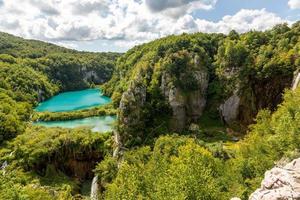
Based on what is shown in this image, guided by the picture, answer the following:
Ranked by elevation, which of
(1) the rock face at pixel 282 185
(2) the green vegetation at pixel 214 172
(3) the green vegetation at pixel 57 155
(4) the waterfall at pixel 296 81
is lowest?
(3) the green vegetation at pixel 57 155

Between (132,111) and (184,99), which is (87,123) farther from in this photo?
(184,99)

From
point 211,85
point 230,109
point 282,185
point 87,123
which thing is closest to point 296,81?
point 230,109

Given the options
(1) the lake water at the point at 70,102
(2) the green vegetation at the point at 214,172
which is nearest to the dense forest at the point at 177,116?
(2) the green vegetation at the point at 214,172

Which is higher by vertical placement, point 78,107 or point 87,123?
point 78,107

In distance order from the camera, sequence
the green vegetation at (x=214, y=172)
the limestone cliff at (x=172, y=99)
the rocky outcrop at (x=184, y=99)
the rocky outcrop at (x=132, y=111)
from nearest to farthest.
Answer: the green vegetation at (x=214, y=172), the rocky outcrop at (x=132, y=111), the limestone cliff at (x=172, y=99), the rocky outcrop at (x=184, y=99)

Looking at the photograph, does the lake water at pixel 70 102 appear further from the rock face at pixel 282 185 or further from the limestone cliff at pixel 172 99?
the rock face at pixel 282 185

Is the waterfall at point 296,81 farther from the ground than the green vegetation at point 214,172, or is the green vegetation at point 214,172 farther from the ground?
the waterfall at point 296,81

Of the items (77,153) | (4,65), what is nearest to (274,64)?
(77,153)

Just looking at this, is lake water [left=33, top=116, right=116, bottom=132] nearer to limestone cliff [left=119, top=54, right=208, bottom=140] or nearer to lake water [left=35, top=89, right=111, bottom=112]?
limestone cliff [left=119, top=54, right=208, bottom=140]
